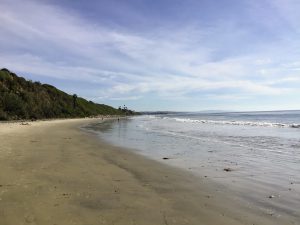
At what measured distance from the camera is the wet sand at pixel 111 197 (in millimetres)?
6375

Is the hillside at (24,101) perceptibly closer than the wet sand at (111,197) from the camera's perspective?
No

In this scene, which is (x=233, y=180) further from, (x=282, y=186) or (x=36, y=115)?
(x=36, y=115)

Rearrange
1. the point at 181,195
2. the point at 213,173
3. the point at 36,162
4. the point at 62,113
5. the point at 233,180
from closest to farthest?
the point at 181,195 < the point at 233,180 < the point at 213,173 < the point at 36,162 < the point at 62,113

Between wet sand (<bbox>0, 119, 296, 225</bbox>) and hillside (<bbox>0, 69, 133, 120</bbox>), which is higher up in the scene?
hillside (<bbox>0, 69, 133, 120</bbox>)

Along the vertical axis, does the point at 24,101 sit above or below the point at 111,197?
above

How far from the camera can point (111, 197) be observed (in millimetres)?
7844

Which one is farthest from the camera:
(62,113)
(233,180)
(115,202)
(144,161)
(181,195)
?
(62,113)

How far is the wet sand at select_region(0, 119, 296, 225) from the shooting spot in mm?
6375

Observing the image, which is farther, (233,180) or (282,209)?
(233,180)

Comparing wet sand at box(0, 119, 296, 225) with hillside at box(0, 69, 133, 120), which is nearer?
wet sand at box(0, 119, 296, 225)

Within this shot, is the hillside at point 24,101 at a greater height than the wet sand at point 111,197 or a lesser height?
greater

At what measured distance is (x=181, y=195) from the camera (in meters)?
8.22

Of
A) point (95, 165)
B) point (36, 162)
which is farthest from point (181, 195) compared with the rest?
point (36, 162)

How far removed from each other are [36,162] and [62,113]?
271 feet
